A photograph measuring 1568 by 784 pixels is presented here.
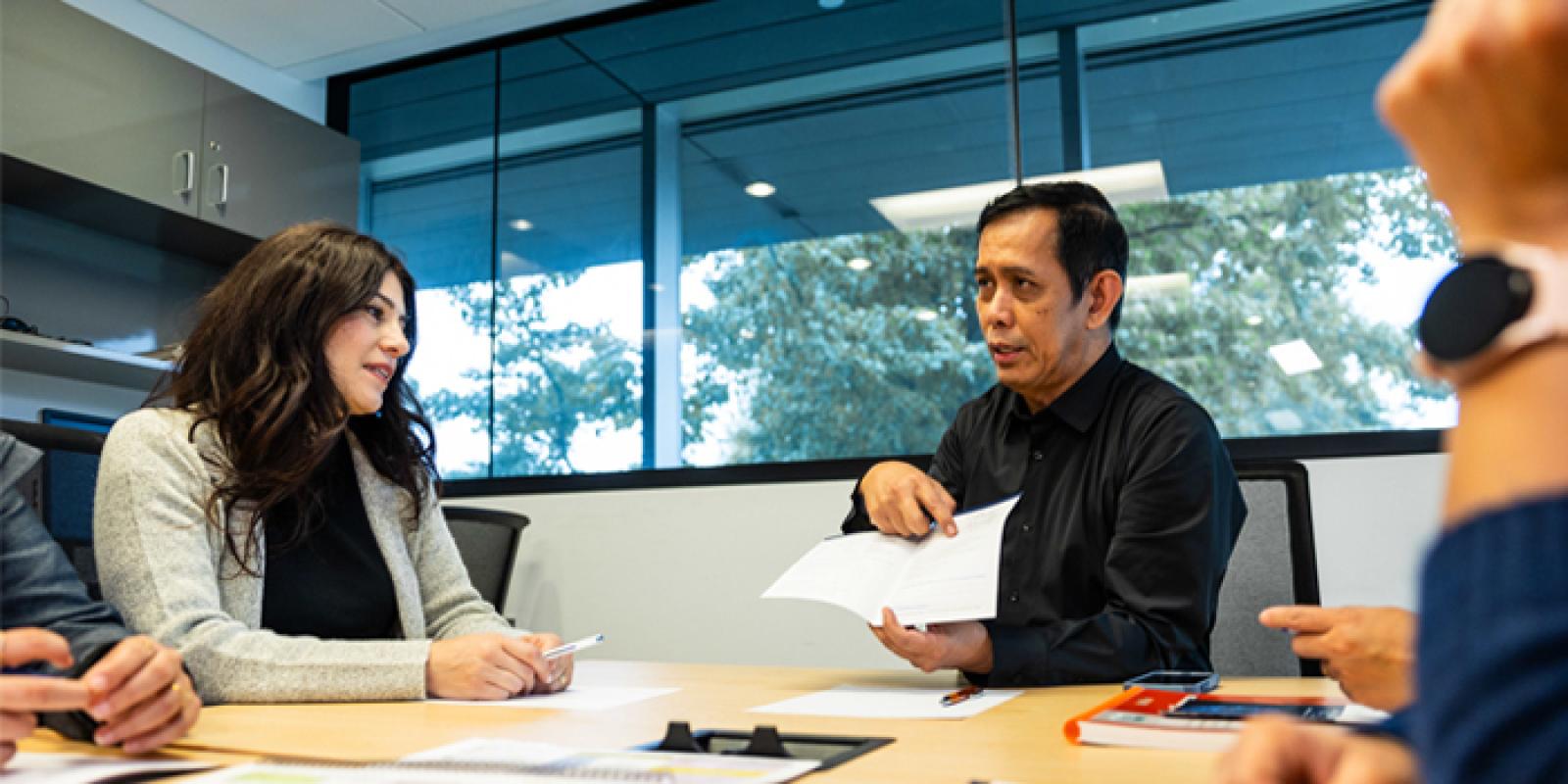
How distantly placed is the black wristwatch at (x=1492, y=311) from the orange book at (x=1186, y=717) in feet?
1.75

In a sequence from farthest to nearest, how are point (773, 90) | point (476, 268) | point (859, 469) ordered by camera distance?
point (476, 268) → point (773, 90) → point (859, 469)

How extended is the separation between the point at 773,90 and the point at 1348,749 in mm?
3307

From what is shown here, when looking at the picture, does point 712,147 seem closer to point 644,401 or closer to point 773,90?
point 773,90

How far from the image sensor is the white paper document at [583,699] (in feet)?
4.10

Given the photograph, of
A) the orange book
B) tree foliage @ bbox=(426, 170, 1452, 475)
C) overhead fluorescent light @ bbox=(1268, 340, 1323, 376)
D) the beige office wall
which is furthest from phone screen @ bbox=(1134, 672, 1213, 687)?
overhead fluorescent light @ bbox=(1268, 340, 1323, 376)

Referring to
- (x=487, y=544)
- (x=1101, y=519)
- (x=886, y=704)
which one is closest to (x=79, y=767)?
(x=886, y=704)

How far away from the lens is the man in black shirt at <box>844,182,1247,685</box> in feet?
4.65

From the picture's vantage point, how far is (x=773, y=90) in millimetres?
3596

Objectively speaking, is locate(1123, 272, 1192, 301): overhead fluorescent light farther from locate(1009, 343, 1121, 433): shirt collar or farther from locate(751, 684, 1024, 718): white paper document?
locate(751, 684, 1024, 718): white paper document

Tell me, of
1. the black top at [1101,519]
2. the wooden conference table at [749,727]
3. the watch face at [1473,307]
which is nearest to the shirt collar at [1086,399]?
the black top at [1101,519]

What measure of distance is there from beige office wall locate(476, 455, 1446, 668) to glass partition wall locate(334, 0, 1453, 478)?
0.63ft

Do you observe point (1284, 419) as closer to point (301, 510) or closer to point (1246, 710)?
point (1246, 710)

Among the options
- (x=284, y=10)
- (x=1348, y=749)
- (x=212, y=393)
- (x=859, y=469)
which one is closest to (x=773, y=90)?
(x=859, y=469)

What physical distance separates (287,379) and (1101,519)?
1238 millimetres
